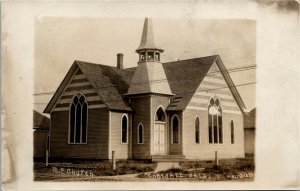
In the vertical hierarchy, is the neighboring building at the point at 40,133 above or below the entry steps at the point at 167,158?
above

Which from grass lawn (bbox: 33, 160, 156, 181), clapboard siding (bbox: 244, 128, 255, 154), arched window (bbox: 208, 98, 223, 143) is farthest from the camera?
arched window (bbox: 208, 98, 223, 143)

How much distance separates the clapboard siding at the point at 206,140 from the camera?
48.4 feet

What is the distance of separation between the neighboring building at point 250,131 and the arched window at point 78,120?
13.4 feet

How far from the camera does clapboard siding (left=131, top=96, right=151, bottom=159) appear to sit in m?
14.9

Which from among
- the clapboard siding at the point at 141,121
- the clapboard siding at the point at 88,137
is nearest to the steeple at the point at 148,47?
the clapboard siding at the point at 141,121

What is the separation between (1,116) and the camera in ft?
45.8

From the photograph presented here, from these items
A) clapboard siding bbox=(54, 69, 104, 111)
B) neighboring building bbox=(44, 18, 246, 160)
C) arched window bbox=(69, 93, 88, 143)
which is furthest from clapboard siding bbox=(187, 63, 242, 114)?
arched window bbox=(69, 93, 88, 143)

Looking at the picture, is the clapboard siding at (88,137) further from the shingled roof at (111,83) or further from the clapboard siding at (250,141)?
the clapboard siding at (250,141)

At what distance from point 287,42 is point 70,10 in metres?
5.40

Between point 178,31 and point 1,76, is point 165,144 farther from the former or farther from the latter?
point 1,76

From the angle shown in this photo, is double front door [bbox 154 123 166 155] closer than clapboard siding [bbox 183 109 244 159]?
No

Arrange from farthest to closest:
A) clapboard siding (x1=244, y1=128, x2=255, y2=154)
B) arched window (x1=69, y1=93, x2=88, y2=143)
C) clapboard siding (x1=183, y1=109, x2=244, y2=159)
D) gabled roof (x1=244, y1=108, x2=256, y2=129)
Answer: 1. arched window (x1=69, y1=93, x2=88, y2=143)
2. clapboard siding (x1=183, y1=109, x2=244, y2=159)
3. gabled roof (x1=244, y1=108, x2=256, y2=129)
4. clapboard siding (x1=244, y1=128, x2=255, y2=154)

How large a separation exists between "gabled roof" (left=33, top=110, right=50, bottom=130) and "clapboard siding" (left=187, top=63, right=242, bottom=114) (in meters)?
3.67

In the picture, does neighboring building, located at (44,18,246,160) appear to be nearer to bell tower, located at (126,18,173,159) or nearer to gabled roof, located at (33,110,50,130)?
bell tower, located at (126,18,173,159)
